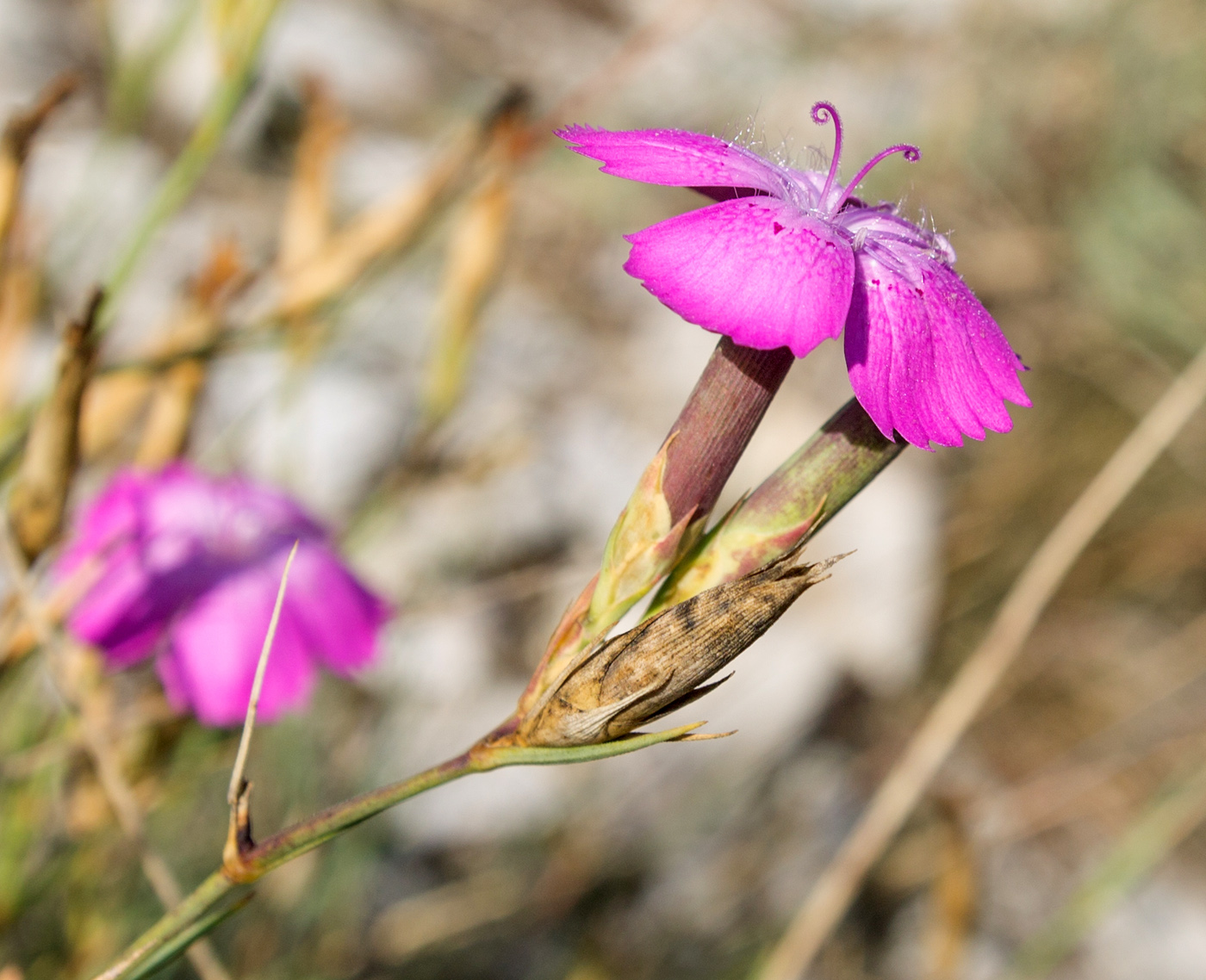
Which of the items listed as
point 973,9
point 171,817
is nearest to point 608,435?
point 171,817

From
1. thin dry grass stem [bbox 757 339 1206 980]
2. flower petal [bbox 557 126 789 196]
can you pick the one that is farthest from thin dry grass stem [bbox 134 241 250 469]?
thin dry grass stem [bbox 757 339 1206 980]

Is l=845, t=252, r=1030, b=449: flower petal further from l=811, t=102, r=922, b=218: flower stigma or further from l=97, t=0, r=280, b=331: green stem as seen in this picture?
l=97, t=0, r=280, b=331: green stem

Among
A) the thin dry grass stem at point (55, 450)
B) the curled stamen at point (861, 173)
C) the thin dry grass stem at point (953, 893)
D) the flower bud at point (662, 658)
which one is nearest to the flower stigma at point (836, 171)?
the curled stamen at point (861, 173)

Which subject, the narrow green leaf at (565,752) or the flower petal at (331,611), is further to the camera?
the flower petal at (331,611)

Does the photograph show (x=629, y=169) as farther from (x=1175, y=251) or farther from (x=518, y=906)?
(x=1175, y=251)

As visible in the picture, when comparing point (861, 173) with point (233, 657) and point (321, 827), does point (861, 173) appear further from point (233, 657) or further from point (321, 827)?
point (233, 657)

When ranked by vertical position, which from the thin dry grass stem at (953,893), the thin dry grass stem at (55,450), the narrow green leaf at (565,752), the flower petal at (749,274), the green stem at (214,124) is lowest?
the thin dry grass stem at (953,893)

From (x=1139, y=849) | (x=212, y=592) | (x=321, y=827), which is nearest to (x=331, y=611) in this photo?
(x=212, y=592)

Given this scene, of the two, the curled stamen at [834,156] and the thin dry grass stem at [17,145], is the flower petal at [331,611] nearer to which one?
the thin dry grass stem at [17,145]
